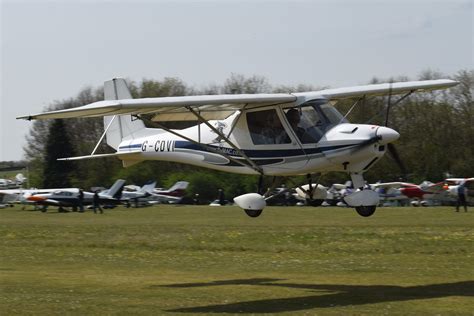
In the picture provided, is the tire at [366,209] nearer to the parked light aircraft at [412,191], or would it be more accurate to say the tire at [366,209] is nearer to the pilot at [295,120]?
the pilot at [295,120]

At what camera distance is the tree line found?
55791 millimetres

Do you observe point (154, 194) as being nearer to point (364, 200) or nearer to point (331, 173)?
point (331, 173)

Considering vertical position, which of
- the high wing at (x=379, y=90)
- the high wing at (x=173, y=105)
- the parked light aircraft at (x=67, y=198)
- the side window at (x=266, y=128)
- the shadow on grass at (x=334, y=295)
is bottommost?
the shadow on grass at (x=334, y=295)

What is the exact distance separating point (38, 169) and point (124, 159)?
2490 inches

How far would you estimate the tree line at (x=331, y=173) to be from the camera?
5579cm

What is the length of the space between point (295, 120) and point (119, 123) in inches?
236

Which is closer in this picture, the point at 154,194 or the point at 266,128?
the point at 266,128

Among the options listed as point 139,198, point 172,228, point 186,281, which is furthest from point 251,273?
point 139,198

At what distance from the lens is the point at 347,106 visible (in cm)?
3606

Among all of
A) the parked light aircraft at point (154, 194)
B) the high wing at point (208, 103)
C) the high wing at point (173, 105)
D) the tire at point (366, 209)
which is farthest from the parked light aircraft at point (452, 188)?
the tire at point (366, 209)

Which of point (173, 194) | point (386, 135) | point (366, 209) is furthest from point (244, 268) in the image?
point (173, 194)

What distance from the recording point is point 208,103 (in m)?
18.3

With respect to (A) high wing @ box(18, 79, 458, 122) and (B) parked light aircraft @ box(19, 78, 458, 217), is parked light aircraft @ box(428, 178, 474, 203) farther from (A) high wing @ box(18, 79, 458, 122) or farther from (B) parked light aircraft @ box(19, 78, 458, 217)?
(B) parked light aircraft @ box(19, 78, 458, 217)

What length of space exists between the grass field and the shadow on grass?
0.7 inches
